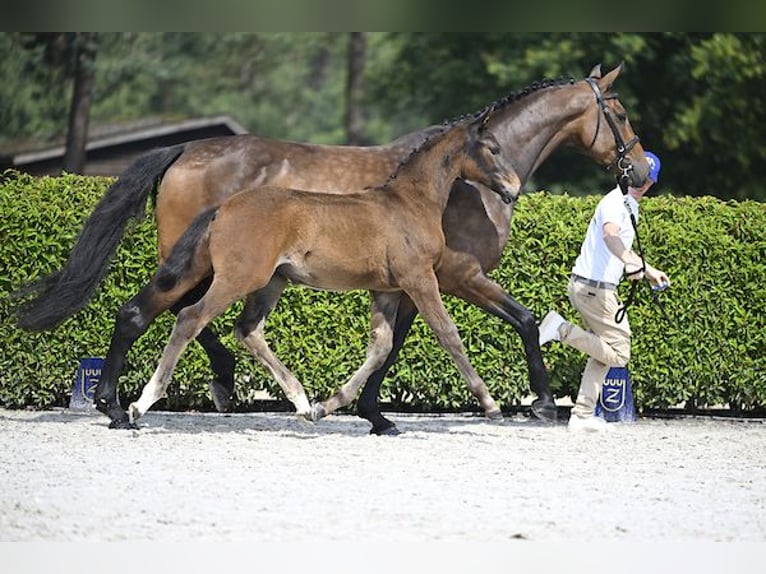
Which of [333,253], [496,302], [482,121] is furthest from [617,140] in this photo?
[333,253]

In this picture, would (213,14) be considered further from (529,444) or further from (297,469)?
(529,444)

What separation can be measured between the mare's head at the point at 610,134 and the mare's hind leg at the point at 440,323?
160cm

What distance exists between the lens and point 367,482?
22.9ft

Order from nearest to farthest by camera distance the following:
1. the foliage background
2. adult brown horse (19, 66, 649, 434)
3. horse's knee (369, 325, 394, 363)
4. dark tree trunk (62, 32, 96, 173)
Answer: horse's knee (369, 325, 394, 363), adult brown horse (19, 66, 649, 434), dark tree trunk (62, 32, 96, 173), the foliage background

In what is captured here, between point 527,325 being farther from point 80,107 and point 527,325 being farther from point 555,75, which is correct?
point 555,75

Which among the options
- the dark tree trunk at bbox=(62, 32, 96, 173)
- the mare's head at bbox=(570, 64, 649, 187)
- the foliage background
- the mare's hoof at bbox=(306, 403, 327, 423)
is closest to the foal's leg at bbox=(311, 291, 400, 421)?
the mare's hoof at bbox=(306, 403, 327, 423)

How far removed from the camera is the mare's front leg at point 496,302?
8.84 metres

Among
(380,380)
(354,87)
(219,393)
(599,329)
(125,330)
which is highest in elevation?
(354,87)

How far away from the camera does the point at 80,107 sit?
24.6 meters

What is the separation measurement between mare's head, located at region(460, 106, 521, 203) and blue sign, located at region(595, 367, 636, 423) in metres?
2.07

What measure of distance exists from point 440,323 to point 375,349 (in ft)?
1.62

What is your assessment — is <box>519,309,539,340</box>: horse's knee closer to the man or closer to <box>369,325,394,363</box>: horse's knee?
the man

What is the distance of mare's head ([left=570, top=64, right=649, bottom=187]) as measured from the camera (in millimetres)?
9148

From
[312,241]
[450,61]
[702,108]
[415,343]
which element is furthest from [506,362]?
[450,61]
